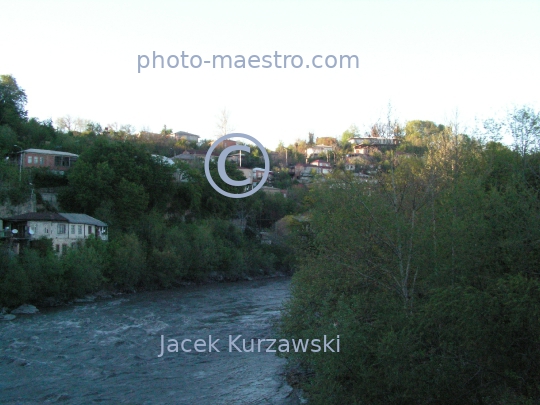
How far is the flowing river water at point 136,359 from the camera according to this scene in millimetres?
11719

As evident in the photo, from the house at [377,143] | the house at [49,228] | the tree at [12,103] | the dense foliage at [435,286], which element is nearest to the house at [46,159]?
the tree at [12,103]

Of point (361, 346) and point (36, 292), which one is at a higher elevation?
point (361, 346)

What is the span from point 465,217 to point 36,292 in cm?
2176

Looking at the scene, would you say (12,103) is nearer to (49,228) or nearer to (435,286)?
(49,228)

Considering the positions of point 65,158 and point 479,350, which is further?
point 65,158

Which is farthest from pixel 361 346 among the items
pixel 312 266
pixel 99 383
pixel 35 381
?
pixel 35 381

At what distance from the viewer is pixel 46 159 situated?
42531 millimetres

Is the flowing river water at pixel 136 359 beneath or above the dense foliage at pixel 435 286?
beneath

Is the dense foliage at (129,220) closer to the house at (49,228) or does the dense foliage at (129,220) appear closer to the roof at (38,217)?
the house at (49,228)

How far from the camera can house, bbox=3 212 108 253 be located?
95.8 feet

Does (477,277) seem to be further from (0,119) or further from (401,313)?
(0,119)

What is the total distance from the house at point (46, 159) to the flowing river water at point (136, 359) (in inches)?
831

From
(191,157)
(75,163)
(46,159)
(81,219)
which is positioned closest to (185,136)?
(191,157)

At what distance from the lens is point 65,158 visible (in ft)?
144
